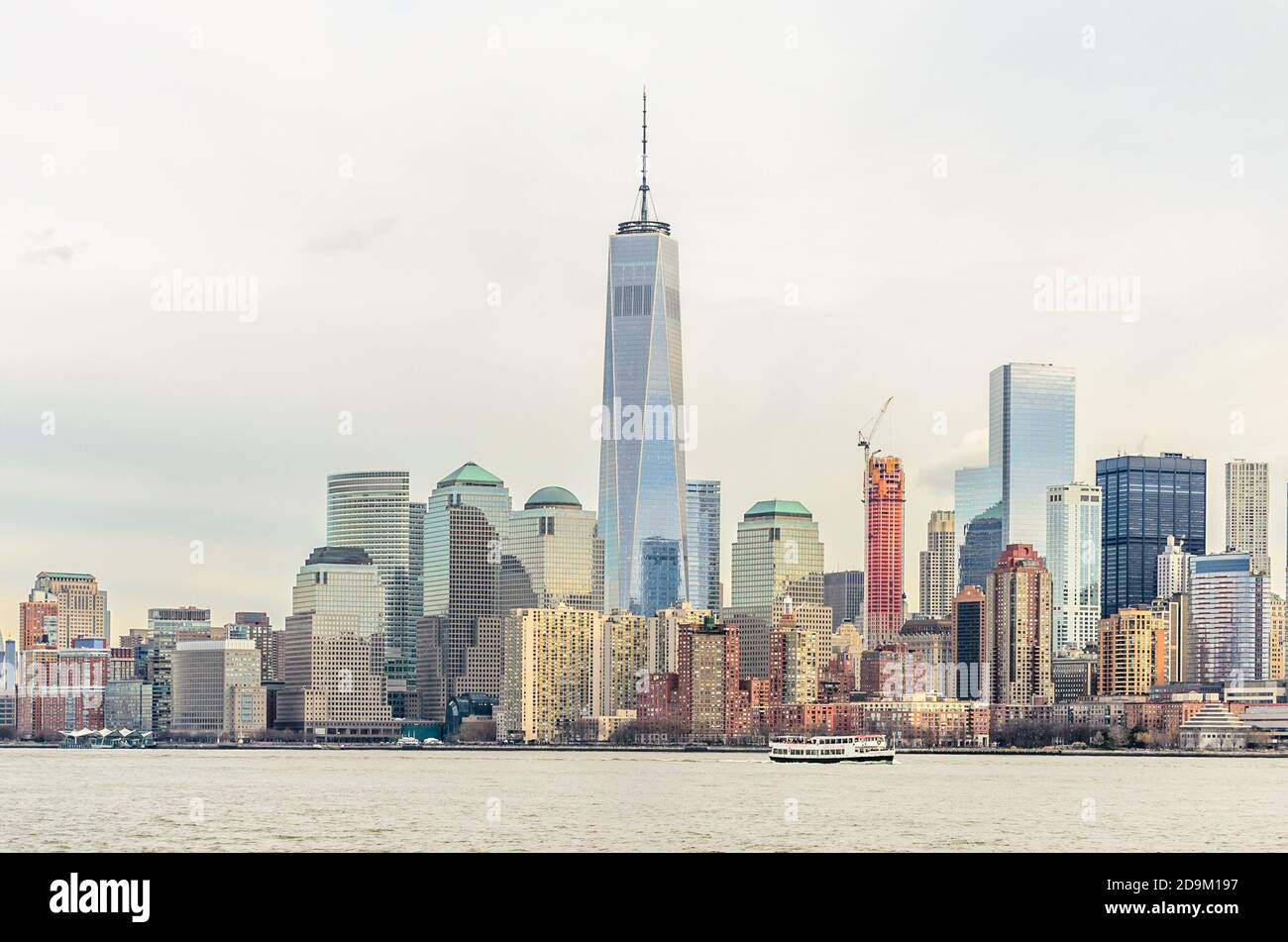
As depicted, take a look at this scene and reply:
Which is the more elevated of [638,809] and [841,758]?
[638,809]

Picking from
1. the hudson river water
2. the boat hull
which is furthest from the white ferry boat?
the hudson river water

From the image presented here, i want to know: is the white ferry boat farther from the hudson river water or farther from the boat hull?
the hudson river water

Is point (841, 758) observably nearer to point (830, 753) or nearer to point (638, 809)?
point (830, 753)

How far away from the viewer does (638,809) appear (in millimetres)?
84938

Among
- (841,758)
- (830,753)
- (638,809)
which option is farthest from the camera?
(841,758)

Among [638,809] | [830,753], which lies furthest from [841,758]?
[638,809]

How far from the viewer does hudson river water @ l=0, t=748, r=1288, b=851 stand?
6462cm

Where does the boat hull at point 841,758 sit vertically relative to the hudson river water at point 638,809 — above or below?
below

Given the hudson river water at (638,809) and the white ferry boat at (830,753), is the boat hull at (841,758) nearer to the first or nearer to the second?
the white ferry boat at (830,753)

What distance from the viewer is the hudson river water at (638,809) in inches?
2544

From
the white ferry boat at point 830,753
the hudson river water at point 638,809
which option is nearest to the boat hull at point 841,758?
the white ferry boat at point 830,753

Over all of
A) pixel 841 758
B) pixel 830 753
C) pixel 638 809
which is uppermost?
pixel 638 809

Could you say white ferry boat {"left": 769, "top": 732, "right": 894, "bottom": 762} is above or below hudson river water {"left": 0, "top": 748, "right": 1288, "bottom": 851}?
below
